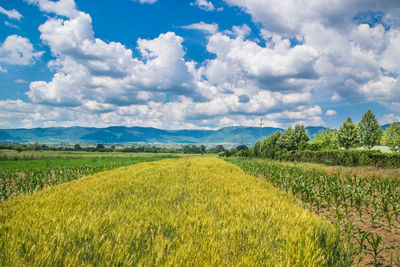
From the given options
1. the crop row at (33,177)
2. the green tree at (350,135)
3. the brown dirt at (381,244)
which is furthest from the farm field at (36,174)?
the green tree at (350,135)

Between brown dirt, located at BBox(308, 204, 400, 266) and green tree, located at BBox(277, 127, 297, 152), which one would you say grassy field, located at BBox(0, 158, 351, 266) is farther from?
green tree, located at BBox(277, 127, 297, 152)

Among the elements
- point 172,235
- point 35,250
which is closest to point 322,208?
point 172,235

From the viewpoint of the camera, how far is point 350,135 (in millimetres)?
68250

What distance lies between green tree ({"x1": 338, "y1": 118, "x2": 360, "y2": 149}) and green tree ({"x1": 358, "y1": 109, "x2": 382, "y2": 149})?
651cm

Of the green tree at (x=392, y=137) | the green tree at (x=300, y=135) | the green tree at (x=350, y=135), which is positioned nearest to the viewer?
the green tree at (x=392, y=137)

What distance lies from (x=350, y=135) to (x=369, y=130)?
36.4 feet

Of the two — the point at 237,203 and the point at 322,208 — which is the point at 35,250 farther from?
the point at 322,208

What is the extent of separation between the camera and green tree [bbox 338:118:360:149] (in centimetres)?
6788

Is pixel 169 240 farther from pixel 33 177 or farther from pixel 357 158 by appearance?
pixel 357 158

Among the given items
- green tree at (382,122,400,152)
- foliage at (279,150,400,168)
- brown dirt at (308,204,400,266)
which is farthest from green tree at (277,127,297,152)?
brown dirt at (308,204,400,266)

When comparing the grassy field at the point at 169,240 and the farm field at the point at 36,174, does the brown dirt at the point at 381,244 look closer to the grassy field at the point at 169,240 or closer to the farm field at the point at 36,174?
the grassy field at the point at 169,240

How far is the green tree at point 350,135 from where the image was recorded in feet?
223

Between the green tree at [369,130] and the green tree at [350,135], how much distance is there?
21.4 ft

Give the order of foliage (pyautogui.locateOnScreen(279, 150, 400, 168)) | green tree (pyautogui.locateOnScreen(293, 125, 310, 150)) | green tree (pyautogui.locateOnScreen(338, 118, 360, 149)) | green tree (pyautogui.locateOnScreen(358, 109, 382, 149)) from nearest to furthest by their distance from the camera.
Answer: foliage (pyautogui.locateOnScreen(279, 150, 400, 168)) → green tree (pyautogui.locateOnScreen(338, 118, 360, 149)) → green tree (pyautogui.locateOnScreen(293, 125, 310, 150)) → green tree (pyautogui.locateOnScreen(358, 109, 382, 149))
